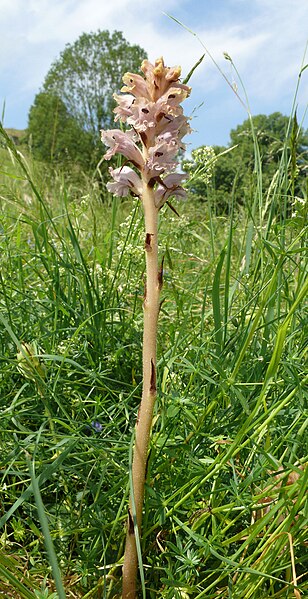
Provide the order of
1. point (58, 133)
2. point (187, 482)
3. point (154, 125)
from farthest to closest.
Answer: point (58, 133)
point (187, 482)
point (154, 125)

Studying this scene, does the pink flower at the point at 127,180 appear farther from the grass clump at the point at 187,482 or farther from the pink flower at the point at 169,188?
the grass clump at the point at 187,482

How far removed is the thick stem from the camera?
129 cm

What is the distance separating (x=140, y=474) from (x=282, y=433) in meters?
0.39

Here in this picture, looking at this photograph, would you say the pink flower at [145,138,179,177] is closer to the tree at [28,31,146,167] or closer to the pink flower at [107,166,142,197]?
the pink flower at [107,166,142,197]

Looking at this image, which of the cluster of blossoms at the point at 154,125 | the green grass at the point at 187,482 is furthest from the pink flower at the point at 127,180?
the green grass at the point at 187,482

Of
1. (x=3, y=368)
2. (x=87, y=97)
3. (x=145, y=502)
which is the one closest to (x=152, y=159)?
(x=145, y=502)

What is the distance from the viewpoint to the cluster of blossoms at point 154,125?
4.20ft

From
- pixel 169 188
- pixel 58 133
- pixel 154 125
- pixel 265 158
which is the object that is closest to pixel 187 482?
pixel 169 188

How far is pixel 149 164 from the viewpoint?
4.27 feet

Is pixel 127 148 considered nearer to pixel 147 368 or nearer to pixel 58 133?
pixel 147 368

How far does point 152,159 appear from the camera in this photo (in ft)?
4.25

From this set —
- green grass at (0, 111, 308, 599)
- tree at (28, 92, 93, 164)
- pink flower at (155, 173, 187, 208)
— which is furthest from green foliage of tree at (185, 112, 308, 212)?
tree at (28, 92, 93, 164)

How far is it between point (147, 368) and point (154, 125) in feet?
1.65

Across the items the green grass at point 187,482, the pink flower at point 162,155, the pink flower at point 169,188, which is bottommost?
the green grass at point 187,482
